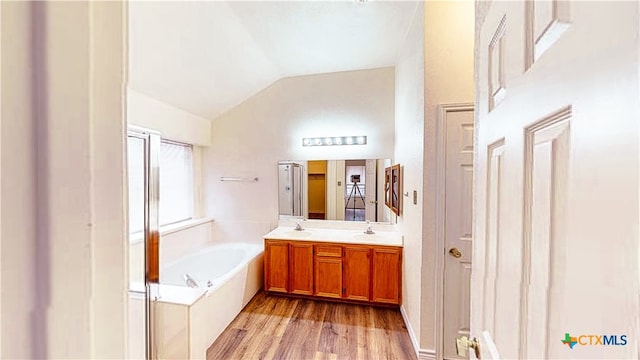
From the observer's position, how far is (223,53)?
8.20ft

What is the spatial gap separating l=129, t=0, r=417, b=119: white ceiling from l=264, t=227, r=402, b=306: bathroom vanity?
183 centimetres

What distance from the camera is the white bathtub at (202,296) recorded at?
Result: 1699 mm

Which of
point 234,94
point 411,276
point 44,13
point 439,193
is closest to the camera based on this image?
point 44,13

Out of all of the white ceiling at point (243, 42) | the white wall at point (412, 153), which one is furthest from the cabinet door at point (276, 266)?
the white ceiling at point (243, 42)

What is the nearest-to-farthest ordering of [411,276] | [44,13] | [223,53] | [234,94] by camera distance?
[44,13] → [411,276] → [223,53] → [234,94]

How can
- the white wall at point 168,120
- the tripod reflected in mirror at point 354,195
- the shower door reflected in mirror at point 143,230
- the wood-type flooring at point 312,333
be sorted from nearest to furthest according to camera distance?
the shower door reflected in mirror at point 143,230
the wood-type flooring at point 312,333
the white wall at point 168,120
the tripod reflected in mirror at point 354,195

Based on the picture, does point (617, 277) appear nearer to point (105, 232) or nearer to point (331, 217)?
point (105, 232)

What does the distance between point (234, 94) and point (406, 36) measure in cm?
205

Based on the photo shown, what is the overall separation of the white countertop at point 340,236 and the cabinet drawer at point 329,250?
64 mm

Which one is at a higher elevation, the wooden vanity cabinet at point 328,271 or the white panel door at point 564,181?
the white panel door at point 564,181

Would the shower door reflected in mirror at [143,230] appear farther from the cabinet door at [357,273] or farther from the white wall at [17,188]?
the cabinet door at [357,273]

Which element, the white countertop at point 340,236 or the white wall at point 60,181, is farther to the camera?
the white countertop at point 340,236

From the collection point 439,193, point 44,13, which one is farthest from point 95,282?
point 439,193

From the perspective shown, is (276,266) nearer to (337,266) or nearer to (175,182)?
(337,266)
